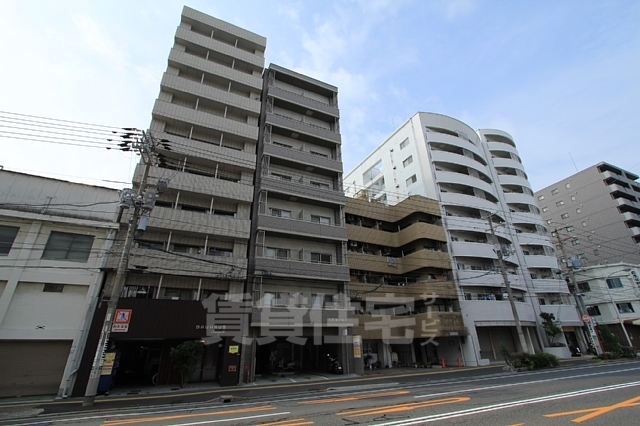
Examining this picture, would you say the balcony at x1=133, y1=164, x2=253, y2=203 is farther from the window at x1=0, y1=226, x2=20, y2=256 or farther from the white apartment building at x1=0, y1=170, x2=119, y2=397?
the window at x1=0, y1=226, x2=20, y2=256

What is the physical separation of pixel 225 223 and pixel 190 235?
2.47 m

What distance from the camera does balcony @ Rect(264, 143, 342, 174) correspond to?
25.7 m

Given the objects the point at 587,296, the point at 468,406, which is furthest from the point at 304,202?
the point at 587,296

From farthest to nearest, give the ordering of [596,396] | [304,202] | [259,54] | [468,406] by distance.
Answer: [259,54]
[304,202]
[596,396]
[468,406]

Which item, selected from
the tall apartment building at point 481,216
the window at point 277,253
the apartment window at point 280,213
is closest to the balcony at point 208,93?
the apartment window at point 280,213

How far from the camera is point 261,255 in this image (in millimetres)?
21641

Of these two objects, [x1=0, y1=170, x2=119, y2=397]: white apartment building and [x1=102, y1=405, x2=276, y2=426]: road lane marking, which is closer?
[x1=102, y1=405, x2=276, y2=426]: road lane marking

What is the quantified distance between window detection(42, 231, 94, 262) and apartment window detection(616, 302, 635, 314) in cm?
6069

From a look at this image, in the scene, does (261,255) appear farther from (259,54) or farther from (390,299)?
(259,54)

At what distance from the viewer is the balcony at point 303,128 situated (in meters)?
27.0

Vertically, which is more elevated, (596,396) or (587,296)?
(587,296)

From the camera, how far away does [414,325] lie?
1081 inches

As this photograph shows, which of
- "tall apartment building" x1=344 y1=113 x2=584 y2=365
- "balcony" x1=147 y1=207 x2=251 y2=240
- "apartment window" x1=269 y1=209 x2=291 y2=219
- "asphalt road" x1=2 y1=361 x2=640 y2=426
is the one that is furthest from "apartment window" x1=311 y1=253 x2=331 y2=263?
"asphalt road" x1=2 y1=361 x2=640 y2=426

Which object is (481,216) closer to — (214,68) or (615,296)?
(615,296)
